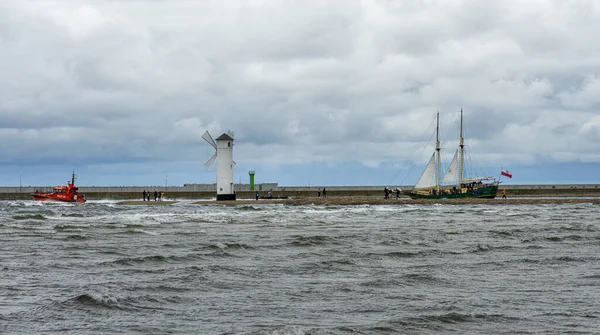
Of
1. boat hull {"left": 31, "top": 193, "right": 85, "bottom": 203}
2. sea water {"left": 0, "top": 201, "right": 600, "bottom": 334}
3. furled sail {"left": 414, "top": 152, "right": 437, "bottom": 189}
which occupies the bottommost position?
sea water {"left": 0, "top": 201, "right": 600, "bottom": 334}

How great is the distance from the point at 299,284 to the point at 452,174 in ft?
239

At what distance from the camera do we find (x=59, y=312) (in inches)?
489

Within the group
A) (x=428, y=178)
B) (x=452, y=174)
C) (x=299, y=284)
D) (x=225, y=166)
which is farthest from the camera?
(x=452, y=174)

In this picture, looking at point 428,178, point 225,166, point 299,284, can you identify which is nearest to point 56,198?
point 225,166

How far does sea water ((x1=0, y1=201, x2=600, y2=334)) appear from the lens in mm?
11695

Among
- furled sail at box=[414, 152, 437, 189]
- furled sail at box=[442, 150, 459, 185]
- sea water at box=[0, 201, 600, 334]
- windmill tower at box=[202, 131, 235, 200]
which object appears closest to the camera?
sea water at box=[0, 201, 600, 334]

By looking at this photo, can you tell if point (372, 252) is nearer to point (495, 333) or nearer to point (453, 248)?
point (453, 248)

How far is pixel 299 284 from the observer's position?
1582cm

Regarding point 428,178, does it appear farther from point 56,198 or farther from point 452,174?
point 56,198

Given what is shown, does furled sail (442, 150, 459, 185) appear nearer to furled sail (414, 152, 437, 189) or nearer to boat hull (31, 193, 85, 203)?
furled sail (414, 152, 437, 189)

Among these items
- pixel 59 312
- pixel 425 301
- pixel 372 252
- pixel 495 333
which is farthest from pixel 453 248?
pixel 59 312

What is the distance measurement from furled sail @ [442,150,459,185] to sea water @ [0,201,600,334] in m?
57.7

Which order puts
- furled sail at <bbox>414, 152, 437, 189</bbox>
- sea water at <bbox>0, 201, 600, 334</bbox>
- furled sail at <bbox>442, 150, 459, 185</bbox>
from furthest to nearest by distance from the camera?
furled sail at <bbox>442, 150, 459, 185</bbox> → furled sail at <bbox>414, 152, 437, 189</bbox> → sea water at <bbox>0, 201, 600, 334</bbox>

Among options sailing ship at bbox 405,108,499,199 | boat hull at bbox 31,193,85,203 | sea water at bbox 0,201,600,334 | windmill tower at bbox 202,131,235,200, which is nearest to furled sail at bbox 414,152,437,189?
sailing ship at bbox 405,108,499,199
